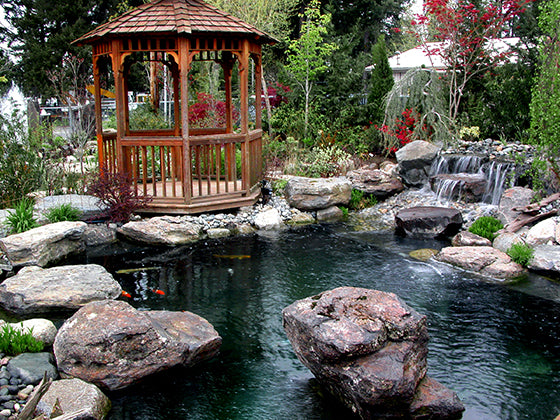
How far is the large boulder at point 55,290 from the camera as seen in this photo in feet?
21.7

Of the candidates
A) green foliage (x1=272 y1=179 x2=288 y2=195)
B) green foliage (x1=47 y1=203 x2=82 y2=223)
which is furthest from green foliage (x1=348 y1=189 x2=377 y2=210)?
green foliage (x1=47 y1=203 x2=82 y2=223)

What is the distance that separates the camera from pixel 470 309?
691cm

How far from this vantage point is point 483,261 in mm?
8383

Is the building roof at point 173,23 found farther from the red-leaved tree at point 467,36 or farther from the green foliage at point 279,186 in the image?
the red-leaved tree at point 467,36

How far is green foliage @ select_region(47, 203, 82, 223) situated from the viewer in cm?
950

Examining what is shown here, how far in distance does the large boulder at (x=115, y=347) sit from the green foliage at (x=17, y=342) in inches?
15.8

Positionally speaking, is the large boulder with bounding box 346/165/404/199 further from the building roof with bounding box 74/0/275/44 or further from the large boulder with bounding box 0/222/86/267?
the large boulder with bounding box 0/222/86/267

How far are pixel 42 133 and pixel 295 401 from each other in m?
9.48

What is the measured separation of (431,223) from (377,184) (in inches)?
109

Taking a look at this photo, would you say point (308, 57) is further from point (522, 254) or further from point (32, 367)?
point (32, 367)

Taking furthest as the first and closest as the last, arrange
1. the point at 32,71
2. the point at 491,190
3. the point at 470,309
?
1. the point at 32,71
2. the point at 491,190
3. the point at 470,309

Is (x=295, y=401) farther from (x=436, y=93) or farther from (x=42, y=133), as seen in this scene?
(x=436, y=93)

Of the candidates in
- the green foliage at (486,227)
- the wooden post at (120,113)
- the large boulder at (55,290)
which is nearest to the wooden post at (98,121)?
the wooden post at (120,113)

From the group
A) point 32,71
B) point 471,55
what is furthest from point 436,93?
point 32,71
